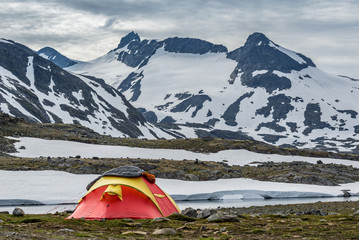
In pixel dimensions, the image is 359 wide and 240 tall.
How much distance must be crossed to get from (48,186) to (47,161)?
63.3 ft

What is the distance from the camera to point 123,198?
29.9 m

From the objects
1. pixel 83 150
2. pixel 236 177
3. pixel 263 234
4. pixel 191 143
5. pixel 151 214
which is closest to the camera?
pixel 263 234

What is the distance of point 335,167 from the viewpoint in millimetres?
102812

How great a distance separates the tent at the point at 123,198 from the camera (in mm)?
29297

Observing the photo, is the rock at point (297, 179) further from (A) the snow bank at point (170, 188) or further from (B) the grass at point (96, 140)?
(B) the grass at point (96, 140)

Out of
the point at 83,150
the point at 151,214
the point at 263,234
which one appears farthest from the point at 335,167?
the point at 263,234

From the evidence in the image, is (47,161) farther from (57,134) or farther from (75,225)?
(75,225)

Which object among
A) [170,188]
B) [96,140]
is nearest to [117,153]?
[96,140]

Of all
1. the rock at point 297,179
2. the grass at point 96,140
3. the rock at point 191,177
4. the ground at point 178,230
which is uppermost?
the ground at point 178,230

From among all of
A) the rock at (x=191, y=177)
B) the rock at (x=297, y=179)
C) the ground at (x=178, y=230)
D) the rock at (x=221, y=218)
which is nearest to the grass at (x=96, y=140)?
the rock at (x=297, y=179)

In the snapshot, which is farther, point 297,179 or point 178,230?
point 297,179

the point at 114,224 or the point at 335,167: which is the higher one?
the point at 114,224

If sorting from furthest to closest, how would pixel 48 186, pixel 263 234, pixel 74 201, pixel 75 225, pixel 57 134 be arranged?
1. pixel 57 134
2. pixel 48 186
3. pixel 74 201
4. pixel 75 225
5. pixel 263 234

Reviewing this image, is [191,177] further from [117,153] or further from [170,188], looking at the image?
[117,153]
